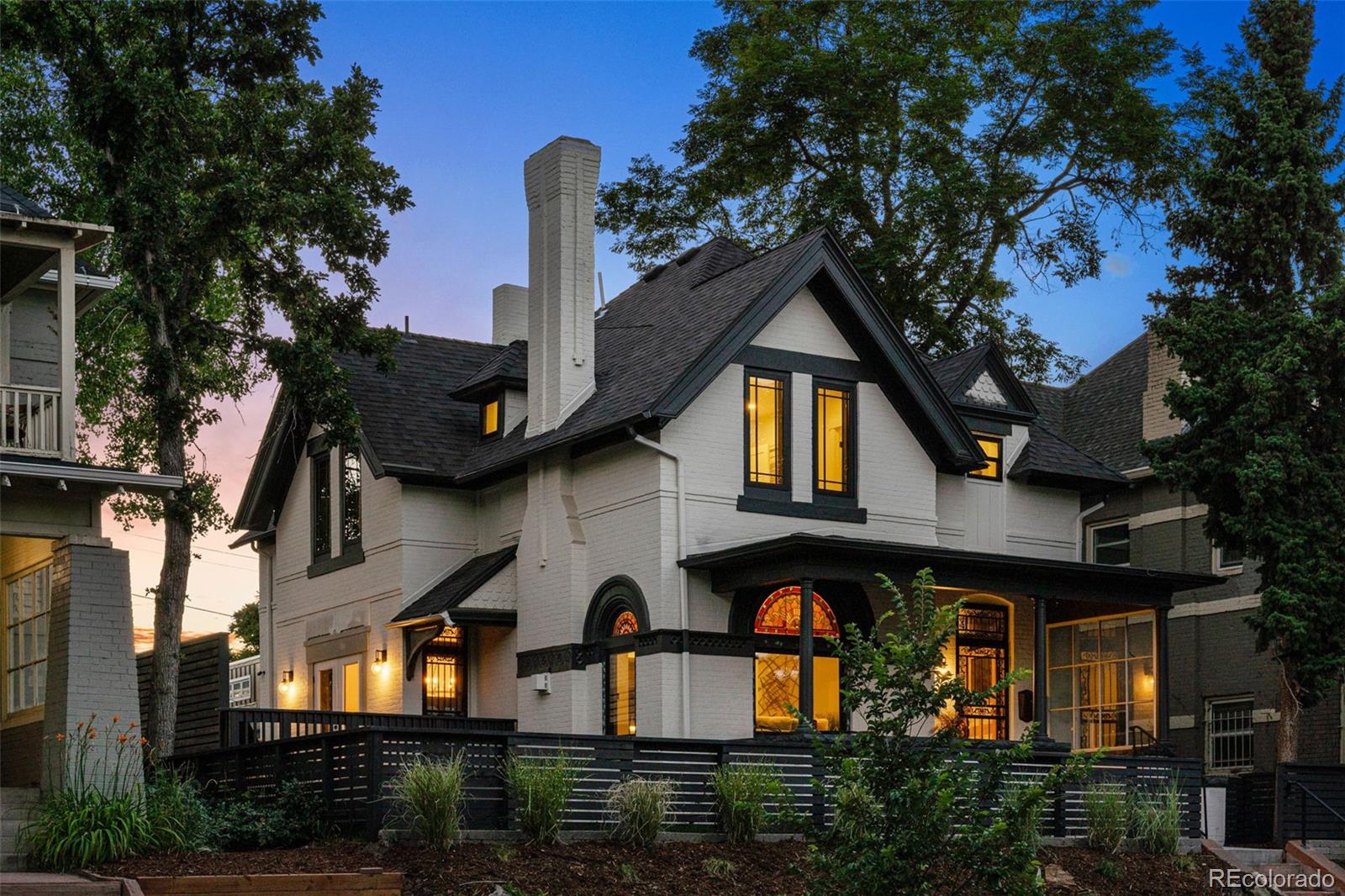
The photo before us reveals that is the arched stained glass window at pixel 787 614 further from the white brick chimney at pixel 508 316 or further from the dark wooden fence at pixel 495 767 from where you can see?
the white brick chimney at pixel 508 316

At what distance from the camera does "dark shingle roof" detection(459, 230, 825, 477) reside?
25422 millimetres

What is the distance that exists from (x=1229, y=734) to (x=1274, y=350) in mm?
8934

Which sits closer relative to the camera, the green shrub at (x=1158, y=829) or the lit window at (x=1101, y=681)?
the green shrub at (x=1158, y=829)

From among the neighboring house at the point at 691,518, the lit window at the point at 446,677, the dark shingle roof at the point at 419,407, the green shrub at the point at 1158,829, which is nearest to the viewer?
the green shrub at the point at 1158,829

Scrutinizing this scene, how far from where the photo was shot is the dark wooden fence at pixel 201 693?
2330 cm

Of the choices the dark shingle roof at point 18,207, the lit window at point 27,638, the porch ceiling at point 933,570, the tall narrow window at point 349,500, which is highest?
the dark shingle roof at point 18,207

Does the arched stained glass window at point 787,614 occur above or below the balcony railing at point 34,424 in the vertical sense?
below

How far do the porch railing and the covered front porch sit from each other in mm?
4163

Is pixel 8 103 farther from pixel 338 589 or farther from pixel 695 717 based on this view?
pixel 695 717

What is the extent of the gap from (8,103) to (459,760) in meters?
23.5

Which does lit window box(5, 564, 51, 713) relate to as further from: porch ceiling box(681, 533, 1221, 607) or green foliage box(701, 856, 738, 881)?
porch ceiling box(681, 533, 1221, 607)

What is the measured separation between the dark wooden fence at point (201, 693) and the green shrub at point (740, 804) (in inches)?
303

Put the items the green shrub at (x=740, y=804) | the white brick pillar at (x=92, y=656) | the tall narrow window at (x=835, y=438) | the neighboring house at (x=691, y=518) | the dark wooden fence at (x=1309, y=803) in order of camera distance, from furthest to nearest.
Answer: the tall narrow window at (x=835, y=438), the neighboring house at (x=691, y=518), the dark wooden fence at (x=1309, y=803), the green shrub at (x=740, y=804), the white brick pillar at (x=92, y=656)

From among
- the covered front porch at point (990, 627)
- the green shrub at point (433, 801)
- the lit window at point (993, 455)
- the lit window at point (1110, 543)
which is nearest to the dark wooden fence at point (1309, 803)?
the covered front porch at point (990, 627)
